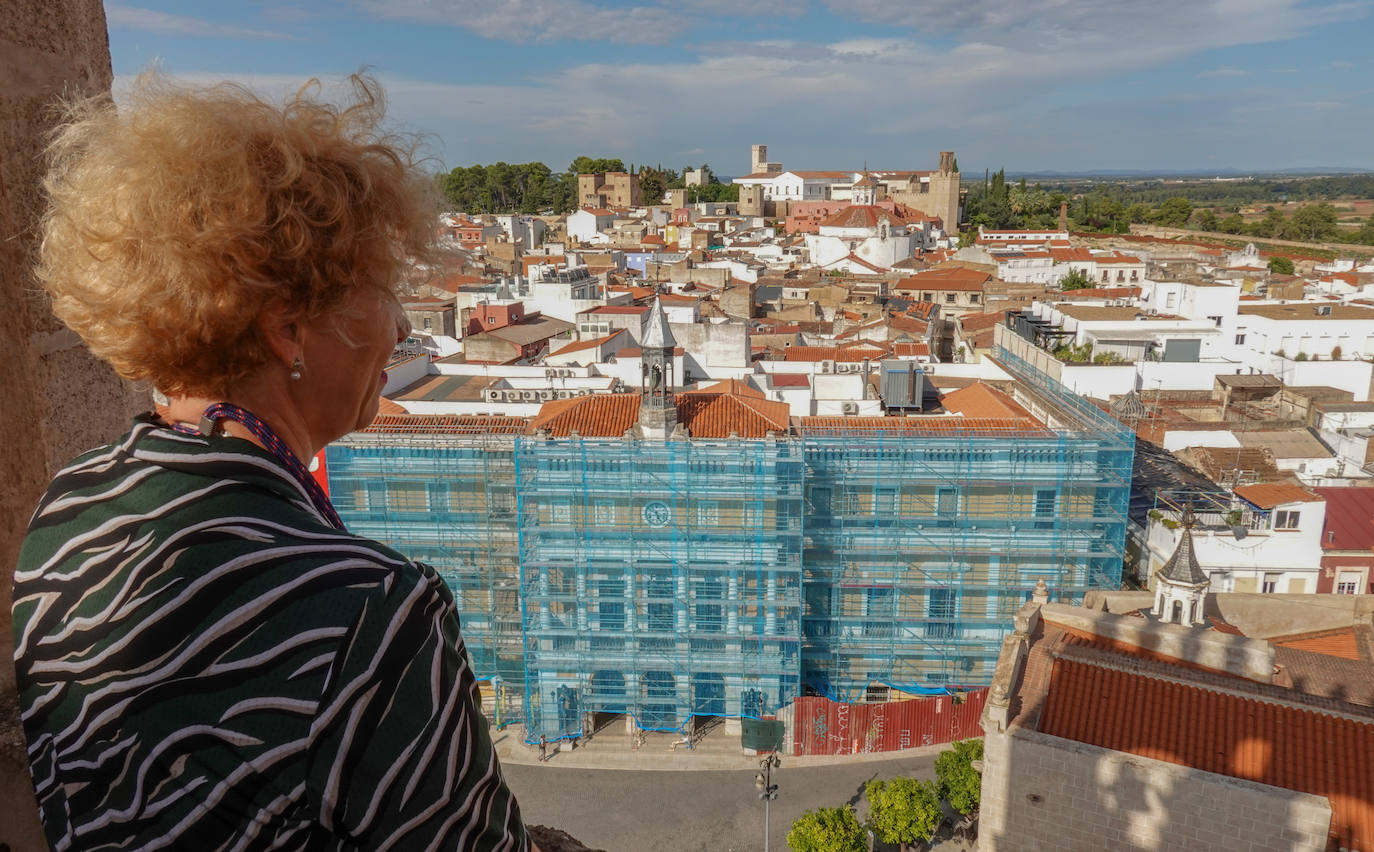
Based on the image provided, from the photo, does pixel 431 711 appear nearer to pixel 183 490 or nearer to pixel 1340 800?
pixel 183 490

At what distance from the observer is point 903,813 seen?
1203 centimetres

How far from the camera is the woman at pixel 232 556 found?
1.05 metres

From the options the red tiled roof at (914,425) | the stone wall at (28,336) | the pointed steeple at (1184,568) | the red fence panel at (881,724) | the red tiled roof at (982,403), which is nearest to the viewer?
the stone wall at (28,336)

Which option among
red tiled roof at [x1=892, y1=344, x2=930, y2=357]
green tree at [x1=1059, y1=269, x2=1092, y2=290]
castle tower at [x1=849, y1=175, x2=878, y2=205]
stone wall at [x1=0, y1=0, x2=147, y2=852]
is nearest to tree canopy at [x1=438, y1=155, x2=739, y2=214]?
castle tower at [x1=849, y1=175, x2=878, y2=205]

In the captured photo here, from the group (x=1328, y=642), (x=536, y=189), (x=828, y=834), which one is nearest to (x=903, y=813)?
(x=828, y=834)

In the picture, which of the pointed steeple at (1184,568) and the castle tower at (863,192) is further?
the castle tower at (863,192)

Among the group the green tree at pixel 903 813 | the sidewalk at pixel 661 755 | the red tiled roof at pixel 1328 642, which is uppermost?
the red tiled roof at pixel 1328 642

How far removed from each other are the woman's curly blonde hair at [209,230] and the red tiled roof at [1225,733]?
8574 mm

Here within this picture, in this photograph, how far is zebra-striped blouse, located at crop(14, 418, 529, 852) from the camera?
1043 mm

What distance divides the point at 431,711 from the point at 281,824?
7.8 inches

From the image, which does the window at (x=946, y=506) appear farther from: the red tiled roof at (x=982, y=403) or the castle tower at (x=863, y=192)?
the castle tower at (x=863, y=192)

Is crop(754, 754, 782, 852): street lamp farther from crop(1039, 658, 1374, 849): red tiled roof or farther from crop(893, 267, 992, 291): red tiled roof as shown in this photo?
crop(893, 267, 992, 291): red tiled roof

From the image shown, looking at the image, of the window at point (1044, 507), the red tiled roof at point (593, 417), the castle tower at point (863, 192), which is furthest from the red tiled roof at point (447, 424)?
the castle tower at point (863, 192)

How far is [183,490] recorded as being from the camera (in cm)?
111
